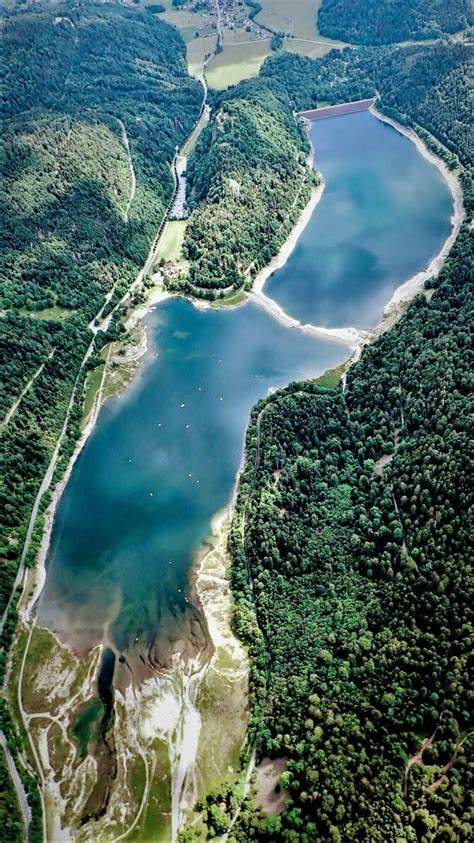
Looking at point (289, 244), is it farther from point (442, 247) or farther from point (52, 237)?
point (52, 237)

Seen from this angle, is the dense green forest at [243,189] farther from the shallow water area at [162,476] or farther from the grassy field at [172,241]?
the shallow water area at [162,476]

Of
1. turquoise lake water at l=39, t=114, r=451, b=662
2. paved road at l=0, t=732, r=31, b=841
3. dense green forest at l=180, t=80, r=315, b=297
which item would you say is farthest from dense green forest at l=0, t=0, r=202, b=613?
paved road at l=0, t=732, r=31, b=841

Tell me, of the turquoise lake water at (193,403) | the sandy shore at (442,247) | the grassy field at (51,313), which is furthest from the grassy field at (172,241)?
the sandy shore at (442,247)

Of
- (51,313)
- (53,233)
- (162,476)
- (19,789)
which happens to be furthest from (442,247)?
(19,789)

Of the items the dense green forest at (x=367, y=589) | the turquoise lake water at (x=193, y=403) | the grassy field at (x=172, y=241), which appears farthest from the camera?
the grassy field at (x=172, y=241)

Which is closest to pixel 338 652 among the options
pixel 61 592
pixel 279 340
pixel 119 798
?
pixel 119 798

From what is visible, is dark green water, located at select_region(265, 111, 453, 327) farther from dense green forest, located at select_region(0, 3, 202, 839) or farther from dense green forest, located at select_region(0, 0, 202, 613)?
dense green forest, located at select_region(0, 0, 202, 613)
